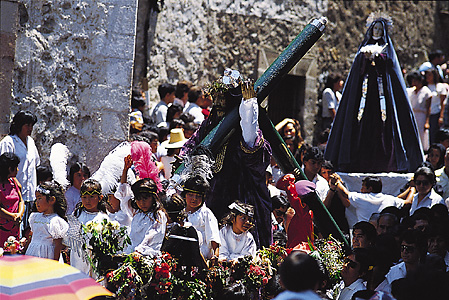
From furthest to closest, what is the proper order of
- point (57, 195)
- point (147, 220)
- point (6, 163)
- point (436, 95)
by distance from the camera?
point (436, 95) → point (6, 163) → point (57, 195) → point (147, 220)

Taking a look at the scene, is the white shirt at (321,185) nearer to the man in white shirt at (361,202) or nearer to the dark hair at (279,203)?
the man in white shirt at (361,202)

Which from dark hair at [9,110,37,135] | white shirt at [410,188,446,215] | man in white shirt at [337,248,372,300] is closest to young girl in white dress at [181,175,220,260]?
man in white shirt at [337,248,372,300]

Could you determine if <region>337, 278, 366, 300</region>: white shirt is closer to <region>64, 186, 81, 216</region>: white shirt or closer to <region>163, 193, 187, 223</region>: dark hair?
<region>163, 193, 187, 223</region>: dark hair

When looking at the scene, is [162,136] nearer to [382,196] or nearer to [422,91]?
[382,196]

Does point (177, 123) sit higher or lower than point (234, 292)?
higher

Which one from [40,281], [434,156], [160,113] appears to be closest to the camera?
[40,281]

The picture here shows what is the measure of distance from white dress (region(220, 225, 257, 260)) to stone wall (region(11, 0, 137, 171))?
2674 millimetres

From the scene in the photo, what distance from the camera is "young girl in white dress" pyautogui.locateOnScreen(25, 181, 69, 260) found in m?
6.61

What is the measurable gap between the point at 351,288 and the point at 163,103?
6.00m

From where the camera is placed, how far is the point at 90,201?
691 cm

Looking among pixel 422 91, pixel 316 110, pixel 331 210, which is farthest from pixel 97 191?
pixel 316 110

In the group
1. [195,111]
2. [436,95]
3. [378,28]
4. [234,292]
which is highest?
[378,28]

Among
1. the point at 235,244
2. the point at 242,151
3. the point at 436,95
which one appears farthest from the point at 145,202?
the point at 436,95

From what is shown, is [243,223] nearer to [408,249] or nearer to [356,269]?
[356,269]
